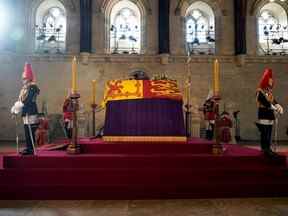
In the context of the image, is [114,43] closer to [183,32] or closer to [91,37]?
[91,37]

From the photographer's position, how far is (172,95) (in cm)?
590

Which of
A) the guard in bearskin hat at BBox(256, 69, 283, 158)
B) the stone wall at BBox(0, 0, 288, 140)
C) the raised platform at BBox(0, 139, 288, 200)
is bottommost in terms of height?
the raised platform at BBox(0, 139, 288, 200)

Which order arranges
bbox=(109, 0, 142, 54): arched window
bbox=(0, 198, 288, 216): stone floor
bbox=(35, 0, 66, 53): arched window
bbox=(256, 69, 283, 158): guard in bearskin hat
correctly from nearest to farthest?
bbox=(0, 198, 288, 216): stone floor
bbox=(256, 69, 283, 158): guard in bearskin hat
bbox=(35, 0, 66, 53): arched window
bbox=(109, 0, 142, 54): arched window

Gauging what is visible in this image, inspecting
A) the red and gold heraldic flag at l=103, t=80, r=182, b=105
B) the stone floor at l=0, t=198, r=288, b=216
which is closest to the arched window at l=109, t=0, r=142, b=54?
the red and gold heraldic flag at l=103, t=80, r=182, b=105

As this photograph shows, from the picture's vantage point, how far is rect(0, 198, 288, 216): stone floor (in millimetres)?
3563

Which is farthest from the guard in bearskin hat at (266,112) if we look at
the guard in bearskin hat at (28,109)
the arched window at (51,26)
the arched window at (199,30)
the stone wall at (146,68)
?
the arched window at (51,26)

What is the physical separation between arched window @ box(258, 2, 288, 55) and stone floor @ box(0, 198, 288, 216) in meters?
10.9

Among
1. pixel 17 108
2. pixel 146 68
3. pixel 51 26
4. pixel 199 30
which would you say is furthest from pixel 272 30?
pixel 17 108

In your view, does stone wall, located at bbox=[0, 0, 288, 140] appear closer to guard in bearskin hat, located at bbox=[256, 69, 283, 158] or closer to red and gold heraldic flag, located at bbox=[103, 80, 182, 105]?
red and gold heraldic flag, located at bbox=[103, 80, 182, 105]

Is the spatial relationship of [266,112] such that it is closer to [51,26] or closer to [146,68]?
[146,68]

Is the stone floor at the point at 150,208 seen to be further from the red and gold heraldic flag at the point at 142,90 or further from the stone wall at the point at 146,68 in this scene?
A: the stone wall at the point at 146,68

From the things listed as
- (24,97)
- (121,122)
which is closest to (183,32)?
(121,122)

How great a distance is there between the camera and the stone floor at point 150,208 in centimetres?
356

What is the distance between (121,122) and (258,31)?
10.2 m
